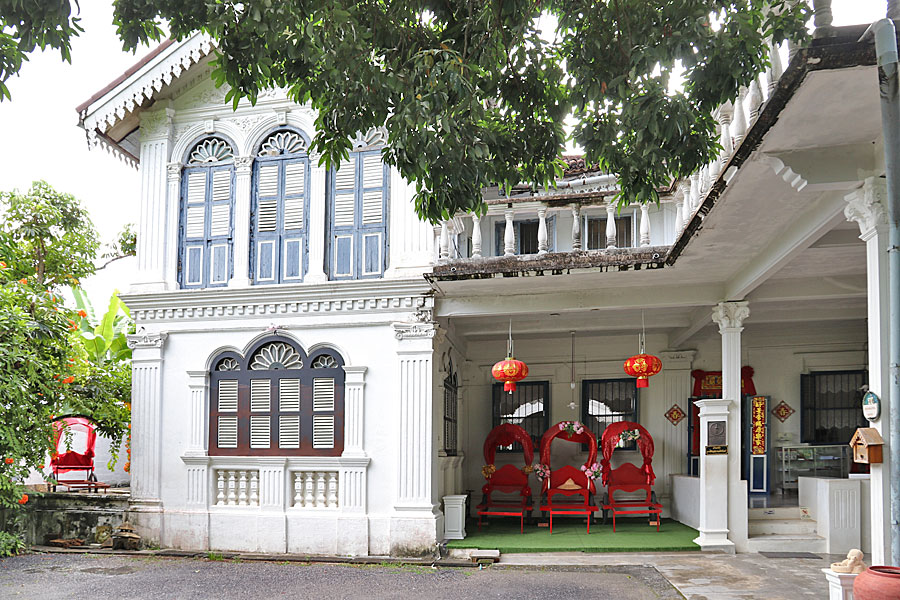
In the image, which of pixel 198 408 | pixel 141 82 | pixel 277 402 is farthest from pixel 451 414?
pixel 141 82

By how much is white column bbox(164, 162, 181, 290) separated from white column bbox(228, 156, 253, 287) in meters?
0.88

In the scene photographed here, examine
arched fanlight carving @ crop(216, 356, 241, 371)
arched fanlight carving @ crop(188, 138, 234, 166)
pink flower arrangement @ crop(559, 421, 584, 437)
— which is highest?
arched fanlight carving @ crop(188, 138, 234, 166)

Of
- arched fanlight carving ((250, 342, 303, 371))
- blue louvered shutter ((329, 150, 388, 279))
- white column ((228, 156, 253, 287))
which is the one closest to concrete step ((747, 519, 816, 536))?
blue louvered shutter ((329, 150, 388, 279))

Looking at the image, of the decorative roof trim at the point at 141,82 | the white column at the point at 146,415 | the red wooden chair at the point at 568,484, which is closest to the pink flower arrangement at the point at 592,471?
the red wooden chair at the point at 568,484

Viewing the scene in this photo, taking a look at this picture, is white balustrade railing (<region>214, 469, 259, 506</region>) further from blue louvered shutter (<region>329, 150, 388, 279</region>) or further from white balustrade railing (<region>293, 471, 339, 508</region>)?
blue louvered shutter (<region>329, 150, 388, 279</region>)

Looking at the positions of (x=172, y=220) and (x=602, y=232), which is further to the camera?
(x=602, y=232)

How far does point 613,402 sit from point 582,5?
34.1 ft

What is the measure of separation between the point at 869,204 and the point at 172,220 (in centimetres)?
951

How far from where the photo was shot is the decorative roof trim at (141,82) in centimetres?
1173

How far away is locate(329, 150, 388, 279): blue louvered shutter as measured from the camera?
11.6 metres

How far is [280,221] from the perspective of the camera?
39.2 feet

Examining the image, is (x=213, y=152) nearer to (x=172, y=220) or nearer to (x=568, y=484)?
(x=172, y=220)

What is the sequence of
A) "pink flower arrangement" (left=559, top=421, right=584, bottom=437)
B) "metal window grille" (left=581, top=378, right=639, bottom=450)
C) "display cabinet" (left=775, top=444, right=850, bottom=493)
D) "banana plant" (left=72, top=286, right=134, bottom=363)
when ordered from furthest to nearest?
"banana plant" (left=72, top=286, right=134, bottom=363)
"metal window grille" (left=581, top=378, right=639, bottom=450)
"display cabinet" (left=775, top=444, right=850, bottom=493)
"pink flower arrangement" (left=559, top=421, right=584, bottom=437)

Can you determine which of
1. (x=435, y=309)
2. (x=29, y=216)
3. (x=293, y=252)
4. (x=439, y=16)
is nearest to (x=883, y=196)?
(x=439, y=16)
